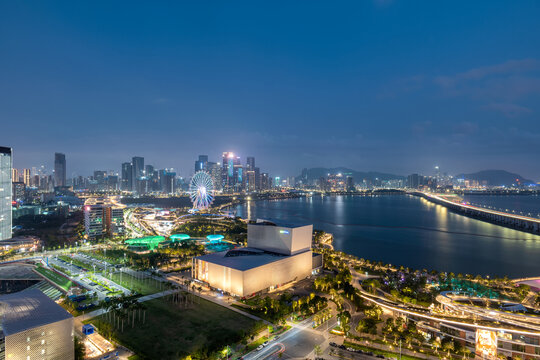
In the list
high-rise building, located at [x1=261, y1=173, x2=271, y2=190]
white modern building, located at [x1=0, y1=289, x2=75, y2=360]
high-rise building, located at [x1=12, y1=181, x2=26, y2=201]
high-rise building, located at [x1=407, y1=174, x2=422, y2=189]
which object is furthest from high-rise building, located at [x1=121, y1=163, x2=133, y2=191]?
high-rise building, located at [x1=407, y1=174, x2=422, y2=189]

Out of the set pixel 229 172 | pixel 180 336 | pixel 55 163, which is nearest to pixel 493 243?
pixel 180 336

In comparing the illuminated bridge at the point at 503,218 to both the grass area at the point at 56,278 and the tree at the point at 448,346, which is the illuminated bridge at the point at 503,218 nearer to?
the tree at the point at 448,346

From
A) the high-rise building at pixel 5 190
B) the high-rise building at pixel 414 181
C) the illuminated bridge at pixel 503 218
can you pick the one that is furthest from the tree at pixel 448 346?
the high-rise building at pixel 414 181

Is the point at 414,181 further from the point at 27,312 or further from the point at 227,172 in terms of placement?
the point at 27,312

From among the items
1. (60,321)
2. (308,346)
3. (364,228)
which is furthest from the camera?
(364,228)

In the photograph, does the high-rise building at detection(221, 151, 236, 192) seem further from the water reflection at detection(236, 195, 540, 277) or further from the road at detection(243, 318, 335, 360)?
the road at detection(243, 318, 335, 360)

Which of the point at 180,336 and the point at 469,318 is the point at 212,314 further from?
the point at 469,318
